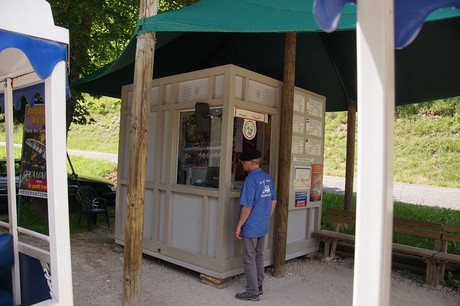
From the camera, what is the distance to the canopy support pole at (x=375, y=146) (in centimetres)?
128

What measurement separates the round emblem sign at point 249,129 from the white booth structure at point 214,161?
0.05 feet

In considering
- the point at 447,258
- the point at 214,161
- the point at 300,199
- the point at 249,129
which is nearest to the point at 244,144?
the point at 249,129

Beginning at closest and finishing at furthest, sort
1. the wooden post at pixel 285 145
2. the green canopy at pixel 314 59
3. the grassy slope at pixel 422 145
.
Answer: the wooden post at pixel 285 145 → the green canopy at pixel 314 59 → the grassy slope at pixel 422 145

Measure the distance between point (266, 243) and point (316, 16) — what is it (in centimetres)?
485

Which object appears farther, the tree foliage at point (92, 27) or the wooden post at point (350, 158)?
the wooden post at point (350, 158)

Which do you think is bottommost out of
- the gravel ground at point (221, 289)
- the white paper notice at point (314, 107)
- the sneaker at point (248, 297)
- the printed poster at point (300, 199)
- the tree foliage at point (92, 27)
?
the gravel ground at point (221, 289)

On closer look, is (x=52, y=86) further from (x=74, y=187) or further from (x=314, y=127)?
(x=74, y=187)

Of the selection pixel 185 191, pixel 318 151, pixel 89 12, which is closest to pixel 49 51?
pixel 185 191

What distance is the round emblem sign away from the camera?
5.47 metres

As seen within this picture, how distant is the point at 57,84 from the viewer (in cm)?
244

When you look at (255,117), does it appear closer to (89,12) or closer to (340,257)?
(340,257)

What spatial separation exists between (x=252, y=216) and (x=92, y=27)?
23.8 ft

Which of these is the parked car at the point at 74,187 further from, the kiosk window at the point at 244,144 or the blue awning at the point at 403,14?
the blue awning at the point at 403,14

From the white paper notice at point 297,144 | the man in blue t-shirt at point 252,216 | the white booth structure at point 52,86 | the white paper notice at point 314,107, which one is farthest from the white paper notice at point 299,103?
the white booth structure at point 52,86
